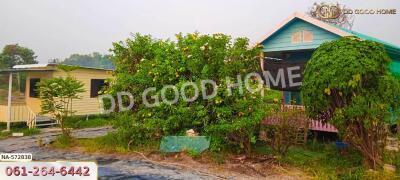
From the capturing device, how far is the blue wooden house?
14.4 metres

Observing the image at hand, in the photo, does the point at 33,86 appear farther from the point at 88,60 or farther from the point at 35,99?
the point at 88,60

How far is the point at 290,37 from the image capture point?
51.2 ft

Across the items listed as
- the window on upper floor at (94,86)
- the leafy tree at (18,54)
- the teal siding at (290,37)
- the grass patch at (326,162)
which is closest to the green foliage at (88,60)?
the leafy tree at (18,54)

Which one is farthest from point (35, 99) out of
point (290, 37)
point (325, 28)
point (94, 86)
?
point (325, 28)

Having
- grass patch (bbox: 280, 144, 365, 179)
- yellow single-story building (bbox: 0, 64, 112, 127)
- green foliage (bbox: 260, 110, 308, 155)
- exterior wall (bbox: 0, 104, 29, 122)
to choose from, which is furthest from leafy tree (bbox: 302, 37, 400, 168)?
exterior wall (bbox: 0, 104, 29, 122)

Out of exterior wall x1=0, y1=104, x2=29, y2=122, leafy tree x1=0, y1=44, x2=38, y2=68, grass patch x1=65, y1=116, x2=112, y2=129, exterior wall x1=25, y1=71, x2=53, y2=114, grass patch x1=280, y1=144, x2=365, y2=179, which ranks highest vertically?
leafy tree x1=0, y1=44, x2=38, y2=68

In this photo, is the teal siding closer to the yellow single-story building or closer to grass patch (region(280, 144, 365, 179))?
grass patch (region(280, 144, 365, 179))

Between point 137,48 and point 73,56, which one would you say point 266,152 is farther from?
point 73,56

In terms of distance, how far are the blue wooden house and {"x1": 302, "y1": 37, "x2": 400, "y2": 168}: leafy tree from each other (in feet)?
15.9

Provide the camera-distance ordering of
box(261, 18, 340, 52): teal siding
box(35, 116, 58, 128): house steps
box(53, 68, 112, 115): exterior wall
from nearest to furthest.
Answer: box(261, 18, 340, 52): teal siding < box(35, 116, 58, 128): house steps < box(53, 68, 112, 115): exterior wall

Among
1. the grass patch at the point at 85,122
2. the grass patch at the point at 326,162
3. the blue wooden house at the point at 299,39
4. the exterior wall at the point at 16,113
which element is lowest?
the grass patch at the point at 326,162

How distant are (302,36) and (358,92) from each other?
719 centimetres

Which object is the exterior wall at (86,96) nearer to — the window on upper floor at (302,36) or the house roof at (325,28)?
the house roof at (325,28)

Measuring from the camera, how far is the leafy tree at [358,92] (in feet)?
27.3
